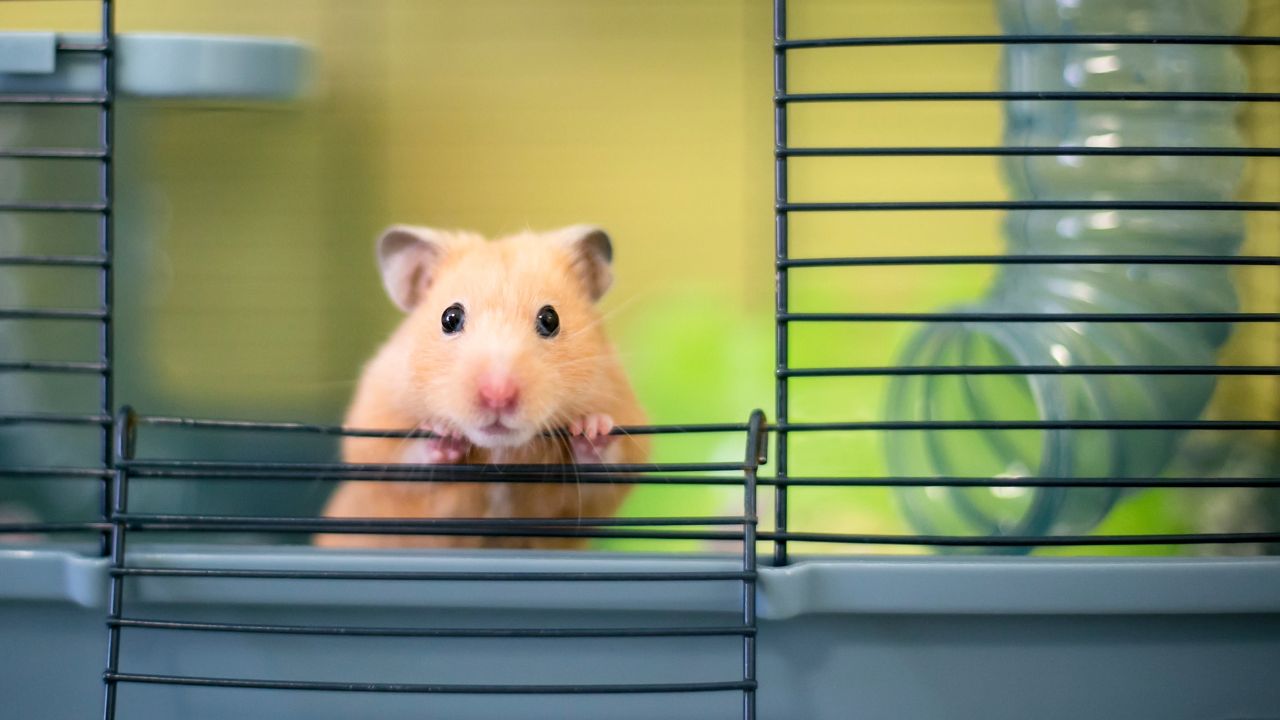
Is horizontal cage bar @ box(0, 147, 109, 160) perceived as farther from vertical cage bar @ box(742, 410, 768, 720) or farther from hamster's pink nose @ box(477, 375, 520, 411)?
vertical cage bar @ box(742, 410, 768, 720)

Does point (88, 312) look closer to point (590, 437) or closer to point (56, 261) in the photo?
point (56, 261)

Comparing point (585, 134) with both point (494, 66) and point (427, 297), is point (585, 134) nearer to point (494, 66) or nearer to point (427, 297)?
point (494, 66)

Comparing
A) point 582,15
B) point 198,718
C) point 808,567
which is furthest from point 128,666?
point 582,15

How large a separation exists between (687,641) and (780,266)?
0.44 m

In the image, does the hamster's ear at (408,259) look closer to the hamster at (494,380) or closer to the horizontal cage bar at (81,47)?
the hamster at (494,380)

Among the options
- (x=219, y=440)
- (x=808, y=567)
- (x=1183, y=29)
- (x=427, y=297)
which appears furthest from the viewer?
(x=219, y=440)

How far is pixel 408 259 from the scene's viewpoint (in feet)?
4.75

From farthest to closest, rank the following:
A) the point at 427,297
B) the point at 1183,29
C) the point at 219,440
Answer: the point at 219,440 < the point at 1183,29 < the point at 427,297

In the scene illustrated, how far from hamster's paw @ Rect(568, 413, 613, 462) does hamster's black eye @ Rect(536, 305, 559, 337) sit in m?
0.12

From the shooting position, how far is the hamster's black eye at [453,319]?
51.1 inches

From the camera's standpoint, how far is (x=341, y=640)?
3.95 feet

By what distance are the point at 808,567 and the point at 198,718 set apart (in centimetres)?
73

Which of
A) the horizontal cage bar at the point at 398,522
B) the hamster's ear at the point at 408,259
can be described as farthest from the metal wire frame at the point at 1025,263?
the hamster's ear at the point at 408,259

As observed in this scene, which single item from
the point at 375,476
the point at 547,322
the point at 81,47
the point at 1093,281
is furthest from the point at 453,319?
the point at 1093,281
